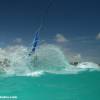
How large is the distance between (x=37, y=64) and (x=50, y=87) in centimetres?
89

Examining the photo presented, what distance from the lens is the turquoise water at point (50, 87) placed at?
23.9 feet

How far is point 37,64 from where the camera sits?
7043mm

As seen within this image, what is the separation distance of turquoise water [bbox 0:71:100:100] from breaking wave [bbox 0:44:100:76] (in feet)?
0.60

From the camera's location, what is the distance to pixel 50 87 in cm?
741

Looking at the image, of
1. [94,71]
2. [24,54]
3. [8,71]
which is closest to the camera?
[24,54]

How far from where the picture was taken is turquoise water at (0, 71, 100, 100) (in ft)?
23.9

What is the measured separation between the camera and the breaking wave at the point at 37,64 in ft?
22.6

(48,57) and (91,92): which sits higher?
(48,57)

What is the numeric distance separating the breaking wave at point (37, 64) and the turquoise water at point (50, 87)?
0.60ft

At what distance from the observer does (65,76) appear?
7.53 metres

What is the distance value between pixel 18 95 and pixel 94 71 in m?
2.46

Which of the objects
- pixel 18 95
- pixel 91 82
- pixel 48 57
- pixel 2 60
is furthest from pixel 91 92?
pixel 2 60

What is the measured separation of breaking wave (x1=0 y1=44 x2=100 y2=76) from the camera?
688 cm

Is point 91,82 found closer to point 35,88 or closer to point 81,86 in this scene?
point 81,86
